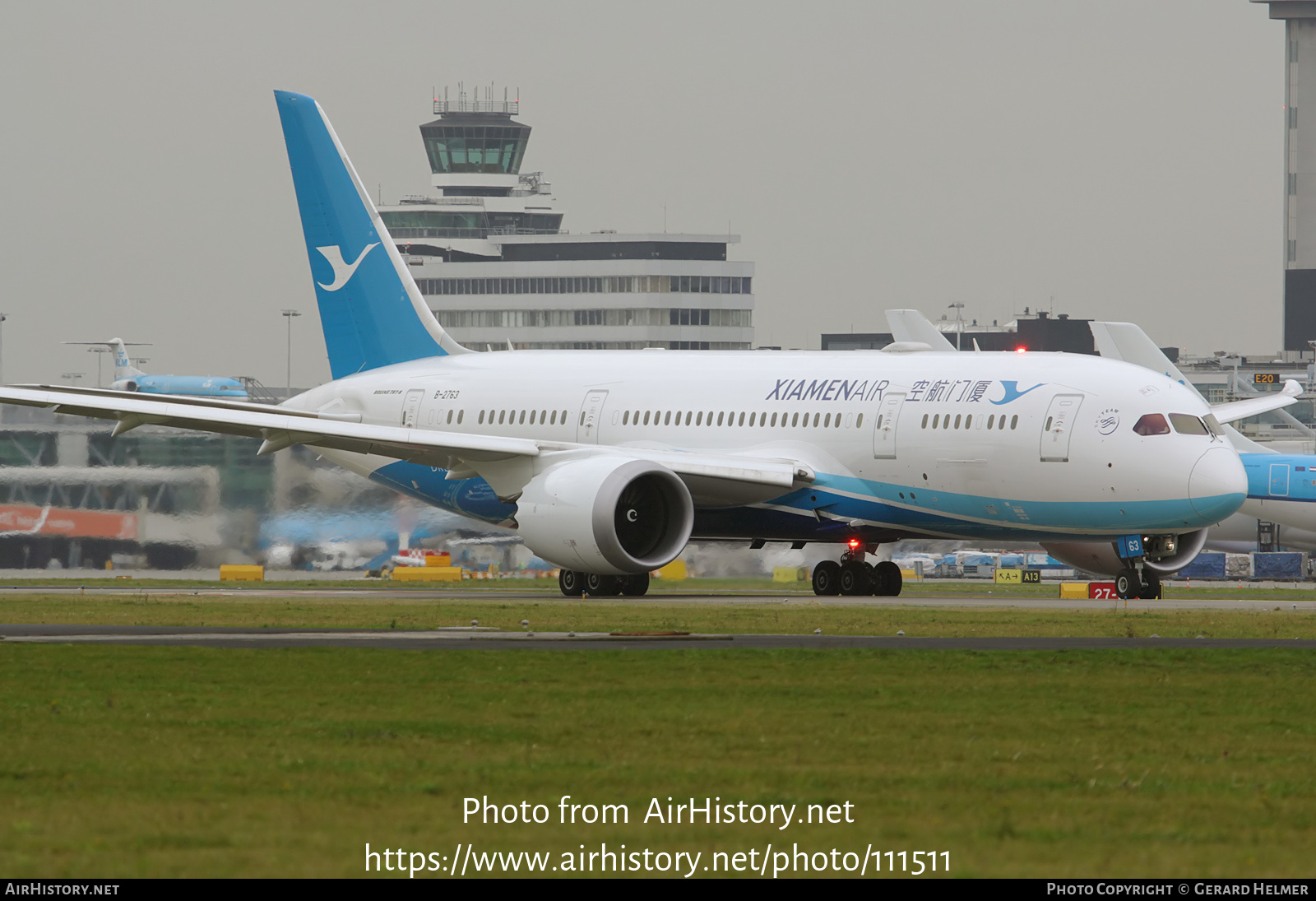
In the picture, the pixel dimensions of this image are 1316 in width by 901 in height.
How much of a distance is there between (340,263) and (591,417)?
811 cm

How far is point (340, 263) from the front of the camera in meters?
42.1

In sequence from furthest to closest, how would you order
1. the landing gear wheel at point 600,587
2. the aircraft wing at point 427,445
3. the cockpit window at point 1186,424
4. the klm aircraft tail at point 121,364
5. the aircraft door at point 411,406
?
the klm aircraft tail at point 121,364
the aircraft door at point 411,406
the landing gear wheel at point 600,587
the aircraft wing at point 427,445
the cockpit window at point 1186,424

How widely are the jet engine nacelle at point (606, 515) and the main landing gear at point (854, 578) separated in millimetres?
3834

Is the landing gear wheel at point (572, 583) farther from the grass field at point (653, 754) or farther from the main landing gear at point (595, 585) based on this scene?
the grass field at point (653, 754)

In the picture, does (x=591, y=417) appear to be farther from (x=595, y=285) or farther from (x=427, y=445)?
(x=595, y=285)

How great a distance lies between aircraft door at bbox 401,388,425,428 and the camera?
40.0 metres

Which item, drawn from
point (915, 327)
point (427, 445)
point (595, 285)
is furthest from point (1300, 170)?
point (427, 445)

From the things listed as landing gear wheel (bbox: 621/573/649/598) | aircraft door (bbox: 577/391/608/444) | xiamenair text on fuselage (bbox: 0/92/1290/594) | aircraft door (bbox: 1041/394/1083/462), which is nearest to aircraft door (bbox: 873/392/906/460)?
xiamenair text on fuselage (bbox: 0/92/1290/594)

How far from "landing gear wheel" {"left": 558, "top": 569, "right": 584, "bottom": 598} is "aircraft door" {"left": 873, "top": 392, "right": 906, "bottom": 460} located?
5.98 meters

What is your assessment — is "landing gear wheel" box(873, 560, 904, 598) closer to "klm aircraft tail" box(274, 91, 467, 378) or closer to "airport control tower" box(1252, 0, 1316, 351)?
"klm aircraft tail" box(274, 91, 467, 378)

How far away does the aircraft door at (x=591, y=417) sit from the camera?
Result: 37.3m

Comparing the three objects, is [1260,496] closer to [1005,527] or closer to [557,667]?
[1005,527]

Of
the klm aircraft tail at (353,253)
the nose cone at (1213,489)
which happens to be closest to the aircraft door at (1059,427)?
the nose cone at (1213,489)

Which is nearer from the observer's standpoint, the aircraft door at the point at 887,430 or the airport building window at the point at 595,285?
the aircraft door at the point at 887,430
